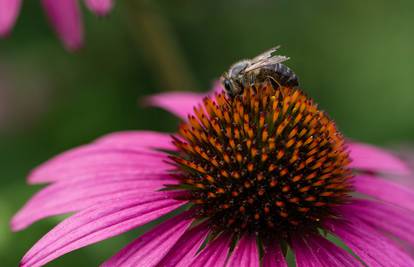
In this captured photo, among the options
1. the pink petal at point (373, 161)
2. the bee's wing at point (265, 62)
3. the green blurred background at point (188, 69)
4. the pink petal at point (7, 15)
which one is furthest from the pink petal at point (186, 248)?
the green blurred background at point (188, 69)

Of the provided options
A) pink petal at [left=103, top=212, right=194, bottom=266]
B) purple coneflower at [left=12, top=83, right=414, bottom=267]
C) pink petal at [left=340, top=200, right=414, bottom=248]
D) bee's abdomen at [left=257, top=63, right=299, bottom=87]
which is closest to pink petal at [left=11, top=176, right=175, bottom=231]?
purple coneflower at [left=12, top=83, right=414, bottom=267]

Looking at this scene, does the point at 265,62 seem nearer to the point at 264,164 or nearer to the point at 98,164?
the point at 264,164

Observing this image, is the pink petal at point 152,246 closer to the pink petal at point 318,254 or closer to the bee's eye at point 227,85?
the pink petal at point 318,254

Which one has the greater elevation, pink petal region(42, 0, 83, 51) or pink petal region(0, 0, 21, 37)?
pink petal region(42, 0, 83, 51)

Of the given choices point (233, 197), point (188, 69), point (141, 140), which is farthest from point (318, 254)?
point (188, 69)

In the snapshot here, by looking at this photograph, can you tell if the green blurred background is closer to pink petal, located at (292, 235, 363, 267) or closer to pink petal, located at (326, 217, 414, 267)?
pink petal, located at (326, 217, 414, 267)

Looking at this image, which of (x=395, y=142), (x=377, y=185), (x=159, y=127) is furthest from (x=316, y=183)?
(x=159, y=127)
